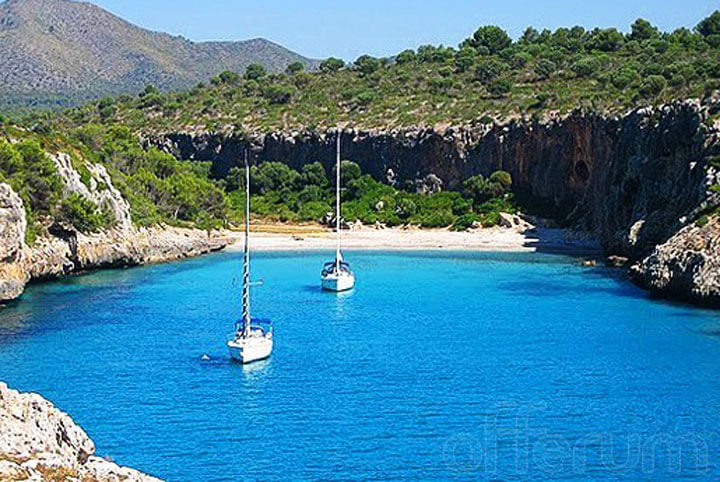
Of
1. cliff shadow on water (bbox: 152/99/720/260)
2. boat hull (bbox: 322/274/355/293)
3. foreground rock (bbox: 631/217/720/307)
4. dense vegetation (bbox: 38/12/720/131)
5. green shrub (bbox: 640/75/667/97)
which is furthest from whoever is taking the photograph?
dense vegetation (bbox: 38/12/720/131)

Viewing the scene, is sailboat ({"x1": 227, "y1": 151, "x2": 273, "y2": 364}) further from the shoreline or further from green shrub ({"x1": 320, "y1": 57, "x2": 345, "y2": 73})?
green shrub ({"x1": 320, "y1": 57, "x2": 345, "y2": 73})

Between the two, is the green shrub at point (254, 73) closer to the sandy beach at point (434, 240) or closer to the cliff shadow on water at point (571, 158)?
the cliff shadow on water at point (571, 158)

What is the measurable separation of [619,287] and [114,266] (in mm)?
A: 30126

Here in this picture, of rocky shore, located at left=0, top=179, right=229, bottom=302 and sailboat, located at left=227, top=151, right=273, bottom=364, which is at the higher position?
rocky shore, located at left=0, top=179, right=229, bottom=302

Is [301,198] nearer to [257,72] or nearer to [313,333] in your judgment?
[257,72]

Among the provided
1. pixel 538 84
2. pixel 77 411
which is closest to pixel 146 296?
pixel 77 411

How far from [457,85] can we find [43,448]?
96.1m

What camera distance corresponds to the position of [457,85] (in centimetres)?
11262

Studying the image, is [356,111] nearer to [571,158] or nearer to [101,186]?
[571,158]

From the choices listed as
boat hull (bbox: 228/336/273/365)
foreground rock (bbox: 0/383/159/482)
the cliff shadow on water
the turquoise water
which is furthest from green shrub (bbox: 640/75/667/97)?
foreground rock (bbox: 0/383/159/482)

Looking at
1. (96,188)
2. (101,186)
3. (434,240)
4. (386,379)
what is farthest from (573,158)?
(386,379)

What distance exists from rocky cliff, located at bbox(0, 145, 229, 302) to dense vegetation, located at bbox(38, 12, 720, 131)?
30.8 metres

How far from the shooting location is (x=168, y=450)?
98.0ft

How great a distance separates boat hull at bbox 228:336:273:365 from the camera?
4106cm
